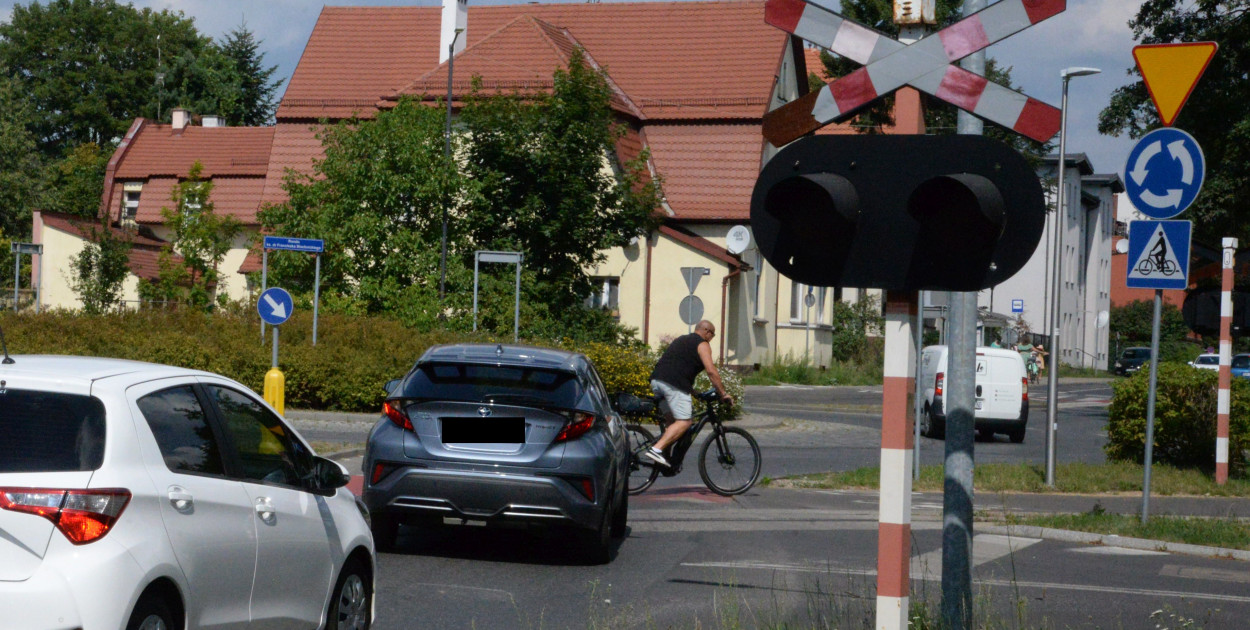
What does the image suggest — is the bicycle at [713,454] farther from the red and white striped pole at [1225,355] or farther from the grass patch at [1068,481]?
the red and white striped pole at [1225,355]

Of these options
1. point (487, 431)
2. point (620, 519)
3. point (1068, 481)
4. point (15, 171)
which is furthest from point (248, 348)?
point (15, 171)

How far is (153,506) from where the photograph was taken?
4.93 m

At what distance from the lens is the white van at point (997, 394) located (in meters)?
26.3

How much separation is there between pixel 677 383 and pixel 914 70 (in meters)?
9.29

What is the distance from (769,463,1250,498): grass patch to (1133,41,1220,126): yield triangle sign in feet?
20.0

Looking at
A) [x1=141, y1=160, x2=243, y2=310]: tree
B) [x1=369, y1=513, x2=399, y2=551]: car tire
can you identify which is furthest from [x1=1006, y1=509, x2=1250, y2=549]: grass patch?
[x1=141, y1=160, x2=243, y2=310]: tree

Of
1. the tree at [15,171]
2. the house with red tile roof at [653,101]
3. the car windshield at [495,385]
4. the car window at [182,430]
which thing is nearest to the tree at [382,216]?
the house with red tile roof at [653,101]

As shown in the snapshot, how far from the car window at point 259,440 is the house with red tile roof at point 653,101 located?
31.0m

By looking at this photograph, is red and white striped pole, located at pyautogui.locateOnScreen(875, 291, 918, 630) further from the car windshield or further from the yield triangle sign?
the yield triangle sign

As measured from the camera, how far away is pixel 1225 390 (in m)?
15.1

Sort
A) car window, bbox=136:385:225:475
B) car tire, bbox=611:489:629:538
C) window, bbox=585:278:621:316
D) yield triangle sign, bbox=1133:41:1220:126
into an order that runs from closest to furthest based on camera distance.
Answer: car window, bbox=136:385:225:475, yield triangle sign, bbox=1133:41:1220:126, car tire, bbox=611:489:629:538, window, bbox=585:278:621:316

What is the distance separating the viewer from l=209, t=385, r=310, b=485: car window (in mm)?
5824

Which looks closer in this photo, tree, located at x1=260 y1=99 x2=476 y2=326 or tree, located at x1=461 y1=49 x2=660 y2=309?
tree, located at x1=260 y1=99 x2=476 y2=326

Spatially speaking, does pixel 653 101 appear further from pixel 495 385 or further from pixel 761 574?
pixel 761 574
